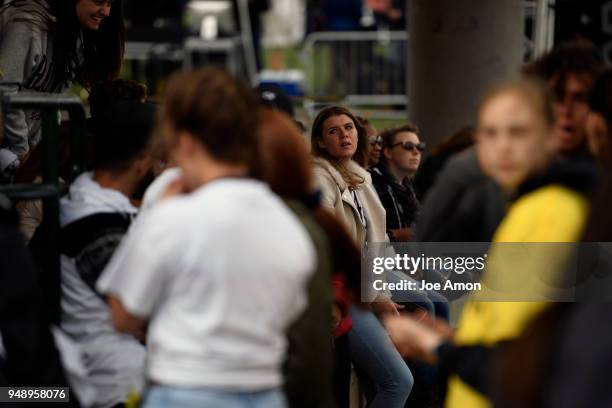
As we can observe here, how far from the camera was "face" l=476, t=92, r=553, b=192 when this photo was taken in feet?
10.8

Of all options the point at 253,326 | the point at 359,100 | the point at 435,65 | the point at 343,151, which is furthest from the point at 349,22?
the point at 253,326

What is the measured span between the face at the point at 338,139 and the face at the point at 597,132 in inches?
121

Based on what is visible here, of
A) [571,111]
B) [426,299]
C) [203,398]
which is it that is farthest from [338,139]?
[203,398]

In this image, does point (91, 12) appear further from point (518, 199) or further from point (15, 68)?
point (518, 199)

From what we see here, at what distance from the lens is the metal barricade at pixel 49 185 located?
164 inches

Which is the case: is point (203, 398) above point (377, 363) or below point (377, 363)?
above

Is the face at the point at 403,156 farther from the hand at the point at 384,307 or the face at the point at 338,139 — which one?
the hand at the point at 384,307

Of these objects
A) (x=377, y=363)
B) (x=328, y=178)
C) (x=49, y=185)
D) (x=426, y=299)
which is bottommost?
(x=377, y=363)

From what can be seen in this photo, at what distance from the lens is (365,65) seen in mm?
17000

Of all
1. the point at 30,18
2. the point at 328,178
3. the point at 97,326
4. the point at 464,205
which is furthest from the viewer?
the point at 328,178

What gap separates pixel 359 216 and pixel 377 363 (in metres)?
0.77

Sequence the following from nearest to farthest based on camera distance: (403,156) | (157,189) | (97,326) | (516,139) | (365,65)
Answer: (516,139)
(157,189)
(97,326)
(403,156)
(365,65)

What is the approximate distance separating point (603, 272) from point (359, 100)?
44.9ft

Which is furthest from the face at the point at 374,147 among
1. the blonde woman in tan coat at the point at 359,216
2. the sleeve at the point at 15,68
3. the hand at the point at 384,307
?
the sleeve at the point at 15,68
